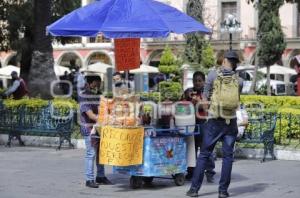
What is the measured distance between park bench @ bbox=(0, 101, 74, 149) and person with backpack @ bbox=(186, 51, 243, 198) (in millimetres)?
6149

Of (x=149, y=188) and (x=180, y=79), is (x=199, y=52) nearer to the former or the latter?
(x=180, y=79)

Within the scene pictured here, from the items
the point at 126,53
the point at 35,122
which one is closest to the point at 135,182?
the point at 126,53

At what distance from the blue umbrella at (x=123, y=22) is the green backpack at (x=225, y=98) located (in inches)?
45.0

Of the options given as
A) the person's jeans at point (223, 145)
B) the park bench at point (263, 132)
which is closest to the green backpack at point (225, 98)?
the person's jeans at point (223, 145)

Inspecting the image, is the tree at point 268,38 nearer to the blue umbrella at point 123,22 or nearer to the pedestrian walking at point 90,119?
the blue umbrella at point 123,22

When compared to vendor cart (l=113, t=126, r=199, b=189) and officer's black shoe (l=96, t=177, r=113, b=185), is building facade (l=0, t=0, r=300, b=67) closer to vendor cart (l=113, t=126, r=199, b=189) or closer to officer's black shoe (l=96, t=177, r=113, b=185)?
officer's black shoe (l=96, t=177, r=113, b=185)

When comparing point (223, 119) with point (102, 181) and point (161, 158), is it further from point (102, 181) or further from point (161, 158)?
point (102, 181)

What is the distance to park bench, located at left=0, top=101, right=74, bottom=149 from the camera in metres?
14.7

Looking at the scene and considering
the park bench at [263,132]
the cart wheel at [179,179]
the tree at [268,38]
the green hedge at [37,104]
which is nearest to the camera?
the cart wheel at [179,179]

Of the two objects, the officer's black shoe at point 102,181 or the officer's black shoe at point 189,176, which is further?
the officer's black shoe at point 189,176

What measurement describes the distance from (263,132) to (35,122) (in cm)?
522

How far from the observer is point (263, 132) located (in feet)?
41.1

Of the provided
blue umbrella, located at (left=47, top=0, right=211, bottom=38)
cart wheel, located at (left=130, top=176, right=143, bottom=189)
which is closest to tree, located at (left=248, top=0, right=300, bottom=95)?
blue umbrella, located at (left=47, top=0, right=211, bottom=38)

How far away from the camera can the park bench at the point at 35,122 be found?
14742mm
